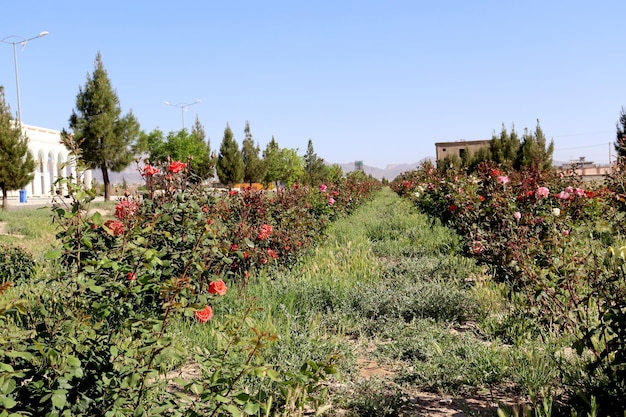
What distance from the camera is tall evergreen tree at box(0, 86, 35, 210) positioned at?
23.1m

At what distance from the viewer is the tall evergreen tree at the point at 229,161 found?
49.8 meters

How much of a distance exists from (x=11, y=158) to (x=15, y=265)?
62.0ft

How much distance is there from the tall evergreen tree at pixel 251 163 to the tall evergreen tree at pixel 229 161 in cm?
264

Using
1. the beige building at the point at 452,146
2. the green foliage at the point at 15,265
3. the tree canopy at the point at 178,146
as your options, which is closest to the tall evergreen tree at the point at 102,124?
the tree canopy at the point at 178,146

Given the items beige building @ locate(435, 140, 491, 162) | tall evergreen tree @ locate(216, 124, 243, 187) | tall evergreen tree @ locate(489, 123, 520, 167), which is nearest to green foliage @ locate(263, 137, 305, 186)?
tall evergreen tree @ locate(216, 124, 243, 187)

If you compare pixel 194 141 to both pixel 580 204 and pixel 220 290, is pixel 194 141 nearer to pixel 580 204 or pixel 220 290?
pixel 580 204

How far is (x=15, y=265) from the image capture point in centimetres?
721

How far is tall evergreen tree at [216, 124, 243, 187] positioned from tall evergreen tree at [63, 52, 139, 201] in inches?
727

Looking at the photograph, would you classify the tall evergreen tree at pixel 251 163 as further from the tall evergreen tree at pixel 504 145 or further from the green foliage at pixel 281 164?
the tall evergreen tree at pixel 504 145

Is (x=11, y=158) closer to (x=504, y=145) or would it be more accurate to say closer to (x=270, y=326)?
(x=270, y=326)

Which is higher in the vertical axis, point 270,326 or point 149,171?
point 149,171

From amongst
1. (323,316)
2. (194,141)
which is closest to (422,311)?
(323,316)

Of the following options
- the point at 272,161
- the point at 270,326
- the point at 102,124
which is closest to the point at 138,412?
the point at 270,326

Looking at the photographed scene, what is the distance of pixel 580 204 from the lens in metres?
8.06
